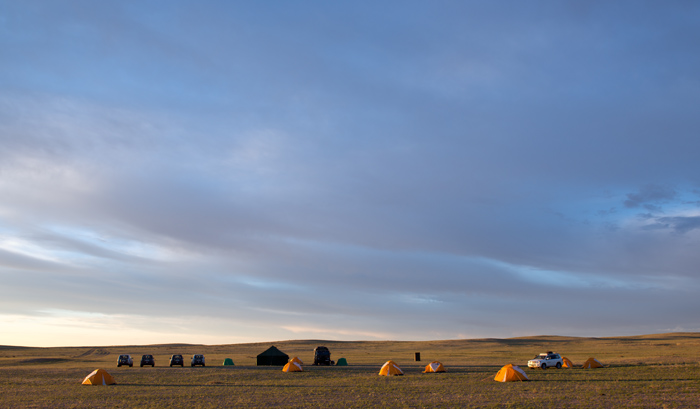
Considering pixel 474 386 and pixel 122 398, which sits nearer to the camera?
pixel 122 398

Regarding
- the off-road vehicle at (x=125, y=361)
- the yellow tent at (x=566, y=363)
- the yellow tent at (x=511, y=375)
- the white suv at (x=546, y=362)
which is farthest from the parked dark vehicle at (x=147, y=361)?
the yellow tent at (x=566, y=363)

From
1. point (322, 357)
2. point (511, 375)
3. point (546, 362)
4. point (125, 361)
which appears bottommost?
point (125, 361)

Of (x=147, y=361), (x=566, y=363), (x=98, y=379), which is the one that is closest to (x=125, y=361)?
(x=147, y=361)

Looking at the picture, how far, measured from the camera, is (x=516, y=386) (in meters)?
32.4

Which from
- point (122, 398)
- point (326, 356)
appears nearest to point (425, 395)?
point (122, 398)

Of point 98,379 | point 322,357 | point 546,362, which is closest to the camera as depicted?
point 98,379

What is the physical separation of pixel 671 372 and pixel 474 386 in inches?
728

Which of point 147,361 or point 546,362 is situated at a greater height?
point 546,362

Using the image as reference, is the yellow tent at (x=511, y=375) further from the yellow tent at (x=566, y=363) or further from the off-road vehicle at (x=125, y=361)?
the off-road vehicle at (x=125, y=361)

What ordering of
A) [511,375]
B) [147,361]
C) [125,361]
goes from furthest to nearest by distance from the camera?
[125,361] < [147,361] < [511,375]

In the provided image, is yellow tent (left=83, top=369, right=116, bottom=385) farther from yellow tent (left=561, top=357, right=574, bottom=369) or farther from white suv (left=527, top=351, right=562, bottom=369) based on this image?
yellow tent (left=561, top=357, right=574, bottom=369)

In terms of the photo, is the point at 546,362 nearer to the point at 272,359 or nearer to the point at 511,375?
the point at 511,375

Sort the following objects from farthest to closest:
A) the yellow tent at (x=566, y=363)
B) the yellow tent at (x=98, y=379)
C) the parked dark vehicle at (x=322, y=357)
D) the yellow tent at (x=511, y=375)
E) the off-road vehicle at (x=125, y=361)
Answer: the off-road vehicle at (x=125, y=361)
the parked dark vehicle at (x=322, y=357)
the yellow tent at (x=566, y=363)
the yellow tent at (x=98, y=379)
the yellow tent at (x=511, y=375)

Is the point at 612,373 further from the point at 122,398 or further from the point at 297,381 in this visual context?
the point at 122,398
